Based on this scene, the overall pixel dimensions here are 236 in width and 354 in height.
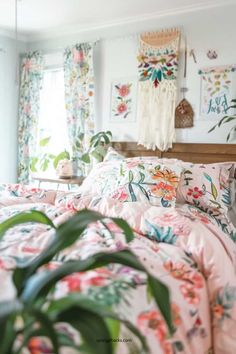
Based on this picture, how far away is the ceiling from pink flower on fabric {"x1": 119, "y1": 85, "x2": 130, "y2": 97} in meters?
0.60

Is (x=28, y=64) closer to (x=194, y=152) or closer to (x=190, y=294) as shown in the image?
(x=194, y=152)

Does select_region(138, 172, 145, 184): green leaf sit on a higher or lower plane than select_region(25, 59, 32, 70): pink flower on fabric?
lower

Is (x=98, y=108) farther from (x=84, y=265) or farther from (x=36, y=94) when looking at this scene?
(x=84, y=265)

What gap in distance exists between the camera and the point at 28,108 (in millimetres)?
4066

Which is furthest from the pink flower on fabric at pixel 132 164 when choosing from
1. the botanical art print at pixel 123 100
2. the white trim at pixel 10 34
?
the white trim at pixel 10 34

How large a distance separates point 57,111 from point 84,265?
11.3ft

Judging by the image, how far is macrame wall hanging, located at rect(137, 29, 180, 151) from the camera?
3.09 metres

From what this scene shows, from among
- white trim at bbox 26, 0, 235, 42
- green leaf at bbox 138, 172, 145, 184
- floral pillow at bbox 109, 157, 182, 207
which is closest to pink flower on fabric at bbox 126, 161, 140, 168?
floral pillow at bbox 109, 157, 182, 207

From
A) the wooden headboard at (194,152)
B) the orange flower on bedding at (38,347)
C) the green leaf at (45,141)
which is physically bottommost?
the orange flower on bedding at (38,347)

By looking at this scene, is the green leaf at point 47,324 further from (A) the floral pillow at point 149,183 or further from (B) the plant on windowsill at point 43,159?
(B) the plant on windowsill at point 43,159

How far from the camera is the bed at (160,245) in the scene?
1.09 m

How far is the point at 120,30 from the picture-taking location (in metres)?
3.46

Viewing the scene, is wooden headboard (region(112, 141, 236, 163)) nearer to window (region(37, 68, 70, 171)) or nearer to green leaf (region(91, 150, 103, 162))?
green leaf (region(91, 150, 103, 162))

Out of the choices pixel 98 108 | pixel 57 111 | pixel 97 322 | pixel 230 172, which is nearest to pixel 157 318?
pixel 97 322
